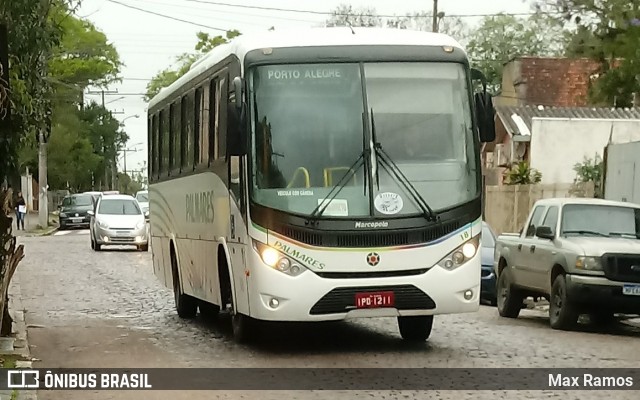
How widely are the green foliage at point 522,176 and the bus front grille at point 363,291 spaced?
27940 mm

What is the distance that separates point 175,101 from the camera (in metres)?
18.0

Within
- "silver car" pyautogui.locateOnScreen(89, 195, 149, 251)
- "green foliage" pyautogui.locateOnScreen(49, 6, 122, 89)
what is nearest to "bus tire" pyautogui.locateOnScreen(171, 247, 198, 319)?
"silver car" pyautogui.locateOnScreen(89, 195, 149, 251)

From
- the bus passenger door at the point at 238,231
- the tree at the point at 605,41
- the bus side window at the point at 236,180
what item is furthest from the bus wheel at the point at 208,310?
the tree at the point at 605,41

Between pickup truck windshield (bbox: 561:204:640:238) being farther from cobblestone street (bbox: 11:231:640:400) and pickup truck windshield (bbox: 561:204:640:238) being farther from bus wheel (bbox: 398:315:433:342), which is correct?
bus wheel (bbox: 398:315:433:342)

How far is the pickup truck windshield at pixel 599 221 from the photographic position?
1742 centimetres

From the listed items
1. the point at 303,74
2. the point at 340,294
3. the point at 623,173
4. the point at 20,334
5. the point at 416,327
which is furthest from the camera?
the point at 623,173

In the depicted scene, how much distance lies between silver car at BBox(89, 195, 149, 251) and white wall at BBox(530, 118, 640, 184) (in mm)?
13824

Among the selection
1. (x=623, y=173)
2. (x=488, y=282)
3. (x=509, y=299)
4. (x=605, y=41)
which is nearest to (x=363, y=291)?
(x=509, y=299)

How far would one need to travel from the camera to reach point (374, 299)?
12.7 m

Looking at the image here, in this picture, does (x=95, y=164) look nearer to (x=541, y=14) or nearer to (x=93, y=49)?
(x=93, y=49)

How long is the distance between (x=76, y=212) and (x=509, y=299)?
4067 centimetres

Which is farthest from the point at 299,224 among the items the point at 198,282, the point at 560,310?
the point at 560,310

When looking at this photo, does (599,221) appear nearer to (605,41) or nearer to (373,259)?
(373,259)

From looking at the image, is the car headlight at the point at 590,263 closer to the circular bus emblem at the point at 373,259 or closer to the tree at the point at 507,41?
the circular bus emblem at the point at 373,259
